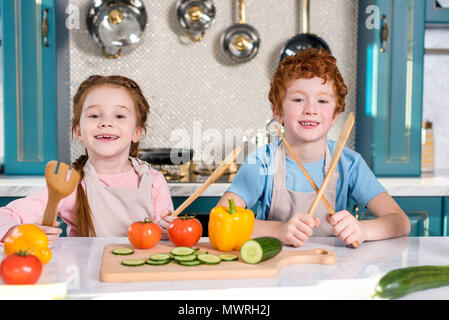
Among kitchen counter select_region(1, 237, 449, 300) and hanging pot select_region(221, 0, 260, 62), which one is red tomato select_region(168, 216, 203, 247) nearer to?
kitchen counter select_region(1, 237, 449, 300)

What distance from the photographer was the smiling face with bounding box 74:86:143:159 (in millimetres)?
1480

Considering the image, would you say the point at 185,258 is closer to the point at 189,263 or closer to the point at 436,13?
the point at 189,263

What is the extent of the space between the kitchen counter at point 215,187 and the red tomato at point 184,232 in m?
1.05

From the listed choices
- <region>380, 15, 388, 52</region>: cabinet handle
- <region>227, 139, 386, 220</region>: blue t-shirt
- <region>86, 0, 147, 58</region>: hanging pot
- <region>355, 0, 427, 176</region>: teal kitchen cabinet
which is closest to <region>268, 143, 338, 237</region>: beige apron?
<region>227, 139, 386, 220</region>: blue t-shirt

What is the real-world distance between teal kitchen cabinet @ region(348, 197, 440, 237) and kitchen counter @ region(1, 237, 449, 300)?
1122 mm

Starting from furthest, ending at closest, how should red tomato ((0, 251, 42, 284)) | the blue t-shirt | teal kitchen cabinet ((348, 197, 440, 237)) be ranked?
teal kitchen cabinet ((348, 197, 440, 237))
the blue t-shirt
red tomato ((0, 251, 42, 284))

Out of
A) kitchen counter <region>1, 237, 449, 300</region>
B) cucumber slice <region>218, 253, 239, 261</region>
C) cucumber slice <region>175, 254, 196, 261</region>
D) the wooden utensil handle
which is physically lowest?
kitchen counter <region>1, 237, 449, 300</region>

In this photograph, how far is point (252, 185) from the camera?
151 cm

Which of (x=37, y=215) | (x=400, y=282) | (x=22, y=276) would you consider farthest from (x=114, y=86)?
(x=400, y=282)

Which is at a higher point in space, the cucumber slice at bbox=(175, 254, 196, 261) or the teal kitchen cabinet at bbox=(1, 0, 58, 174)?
the teal kitchen cabinet at bbox=(1, 0, 58, 174)

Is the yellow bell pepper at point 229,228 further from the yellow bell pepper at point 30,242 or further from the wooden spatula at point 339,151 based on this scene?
the yellow bell pepper at point 30,242

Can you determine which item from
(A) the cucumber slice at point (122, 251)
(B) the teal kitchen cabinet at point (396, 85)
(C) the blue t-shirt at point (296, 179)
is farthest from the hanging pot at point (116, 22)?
(A) the cucumber slice at point (122, 251)

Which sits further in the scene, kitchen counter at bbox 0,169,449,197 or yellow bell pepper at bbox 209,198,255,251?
kitchen counter at bbox 0,169,449,197

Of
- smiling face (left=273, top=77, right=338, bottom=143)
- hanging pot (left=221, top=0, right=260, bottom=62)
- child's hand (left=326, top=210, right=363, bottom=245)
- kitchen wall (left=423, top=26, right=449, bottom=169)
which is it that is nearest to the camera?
child's hand (left=326, top=210, right=363, bottom=245)
